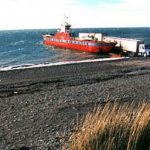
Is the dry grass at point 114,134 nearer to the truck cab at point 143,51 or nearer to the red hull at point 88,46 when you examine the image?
the truck cab at point 143,51

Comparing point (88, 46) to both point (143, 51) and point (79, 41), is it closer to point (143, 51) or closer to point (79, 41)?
point (79, 41)

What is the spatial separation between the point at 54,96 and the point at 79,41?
131ft

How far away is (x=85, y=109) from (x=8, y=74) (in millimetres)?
15276

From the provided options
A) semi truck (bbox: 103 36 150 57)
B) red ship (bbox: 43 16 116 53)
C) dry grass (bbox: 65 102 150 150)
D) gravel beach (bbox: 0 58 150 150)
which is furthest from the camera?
red ship (bbox: 43 16 116 53)

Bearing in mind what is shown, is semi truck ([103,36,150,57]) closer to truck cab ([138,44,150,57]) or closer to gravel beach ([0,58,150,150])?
truck cab ([138,44,150,57])

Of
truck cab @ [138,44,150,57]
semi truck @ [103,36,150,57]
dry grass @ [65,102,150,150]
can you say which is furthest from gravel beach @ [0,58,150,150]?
semi truck @ [103,36,150,57]

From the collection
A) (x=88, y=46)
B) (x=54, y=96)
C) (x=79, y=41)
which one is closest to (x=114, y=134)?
(x=54, y=96)

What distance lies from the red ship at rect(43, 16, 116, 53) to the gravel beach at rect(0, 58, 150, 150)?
17920 millimetres

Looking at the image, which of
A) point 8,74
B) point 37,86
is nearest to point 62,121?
point 37,86

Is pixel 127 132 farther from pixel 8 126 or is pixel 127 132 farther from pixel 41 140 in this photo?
pixel 8 126

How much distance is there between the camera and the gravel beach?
44.4 feet

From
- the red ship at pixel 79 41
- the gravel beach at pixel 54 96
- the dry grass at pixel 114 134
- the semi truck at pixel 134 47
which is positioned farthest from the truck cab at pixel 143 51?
the dry grass at pixel 114 134

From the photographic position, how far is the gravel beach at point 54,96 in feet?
44.4

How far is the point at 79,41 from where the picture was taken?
60.8 metres
